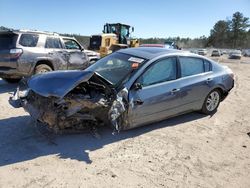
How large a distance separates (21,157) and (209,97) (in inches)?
181

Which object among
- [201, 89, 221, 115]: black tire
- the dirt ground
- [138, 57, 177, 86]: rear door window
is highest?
[138, 57, 177, 86]: rear door window

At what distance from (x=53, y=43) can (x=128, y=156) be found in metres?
6.68

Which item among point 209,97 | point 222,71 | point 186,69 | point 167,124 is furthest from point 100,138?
point 222,71

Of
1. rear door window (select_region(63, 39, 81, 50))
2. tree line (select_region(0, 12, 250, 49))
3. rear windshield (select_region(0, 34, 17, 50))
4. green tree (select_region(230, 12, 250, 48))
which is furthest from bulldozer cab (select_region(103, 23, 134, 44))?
green tree (select_region(230, 12, 250, 48))

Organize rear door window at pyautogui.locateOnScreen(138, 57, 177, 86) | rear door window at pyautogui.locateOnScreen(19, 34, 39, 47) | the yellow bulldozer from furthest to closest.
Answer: the yellow bulldozer
rear door window at pyautogui.locateOnScreen(19, 34, 39, 47)
rear door window at pyautogui.locateOnScreen(138, 57, 177, 86)

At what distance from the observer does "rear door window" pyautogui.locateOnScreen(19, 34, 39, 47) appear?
9.29m

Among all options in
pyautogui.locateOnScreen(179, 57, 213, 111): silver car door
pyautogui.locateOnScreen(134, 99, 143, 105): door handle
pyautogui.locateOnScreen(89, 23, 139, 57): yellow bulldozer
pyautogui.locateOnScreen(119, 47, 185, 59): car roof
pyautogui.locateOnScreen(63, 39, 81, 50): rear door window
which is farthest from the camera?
pyautogui.locateOnScreen(89, 23, 139, 57): yellow bulldozer

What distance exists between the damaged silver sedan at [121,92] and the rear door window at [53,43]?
162 inches

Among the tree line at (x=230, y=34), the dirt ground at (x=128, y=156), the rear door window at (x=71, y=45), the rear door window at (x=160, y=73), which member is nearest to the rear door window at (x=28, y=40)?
the rear door window at (x=71, y=45)

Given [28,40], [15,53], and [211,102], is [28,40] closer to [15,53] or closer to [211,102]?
[15,53]

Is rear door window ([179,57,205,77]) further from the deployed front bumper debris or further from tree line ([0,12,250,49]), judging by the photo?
tree line ([0,12,250,49])

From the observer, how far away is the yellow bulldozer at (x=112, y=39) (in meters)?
20.4

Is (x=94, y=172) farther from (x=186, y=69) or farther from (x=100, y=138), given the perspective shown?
(x=186, y=69)

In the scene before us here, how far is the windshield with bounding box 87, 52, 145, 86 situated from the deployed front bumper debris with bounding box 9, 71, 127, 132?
0.37m
